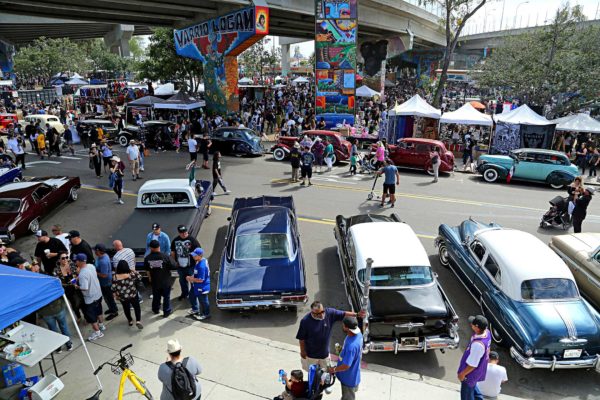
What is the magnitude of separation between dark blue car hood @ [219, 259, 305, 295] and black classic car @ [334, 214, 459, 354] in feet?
3.61

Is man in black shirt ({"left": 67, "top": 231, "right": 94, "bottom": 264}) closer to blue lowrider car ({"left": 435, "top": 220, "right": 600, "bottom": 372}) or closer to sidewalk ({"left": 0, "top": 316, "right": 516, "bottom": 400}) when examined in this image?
sidewalk ({"left": 0, "top": 316, "right": 516, "bottom": 400})

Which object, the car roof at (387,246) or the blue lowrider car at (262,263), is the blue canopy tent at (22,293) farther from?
the car roof at (387,246)

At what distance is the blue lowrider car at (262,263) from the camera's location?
7.85 meters

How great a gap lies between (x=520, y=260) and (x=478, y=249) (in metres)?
1.04

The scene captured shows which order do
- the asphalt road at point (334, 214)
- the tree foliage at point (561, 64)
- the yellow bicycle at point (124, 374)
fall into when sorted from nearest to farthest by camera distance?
the yellow bicycle at point (124, 374) < the asphalt road at point (334, 214) < the tree foliage at point (561, 64)

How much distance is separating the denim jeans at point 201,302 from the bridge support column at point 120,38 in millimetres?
76169

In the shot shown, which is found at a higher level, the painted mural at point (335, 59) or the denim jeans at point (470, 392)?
the painted mural at point (335, 59)

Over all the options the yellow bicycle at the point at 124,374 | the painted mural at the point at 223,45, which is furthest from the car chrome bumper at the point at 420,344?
the painted mural at the point at 223,45

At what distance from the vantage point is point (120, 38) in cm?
7569

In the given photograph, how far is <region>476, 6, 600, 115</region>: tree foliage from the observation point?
24.4 meters

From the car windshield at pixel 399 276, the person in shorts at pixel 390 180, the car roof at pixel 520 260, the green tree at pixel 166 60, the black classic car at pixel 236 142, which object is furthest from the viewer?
the green tree at pixel 166 60

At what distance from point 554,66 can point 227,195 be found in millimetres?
21321

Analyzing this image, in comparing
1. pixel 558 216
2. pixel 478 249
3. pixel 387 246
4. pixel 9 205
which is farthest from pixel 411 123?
pixel 9 205

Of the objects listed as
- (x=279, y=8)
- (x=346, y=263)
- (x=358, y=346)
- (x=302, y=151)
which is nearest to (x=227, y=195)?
(x=302, y=151)
